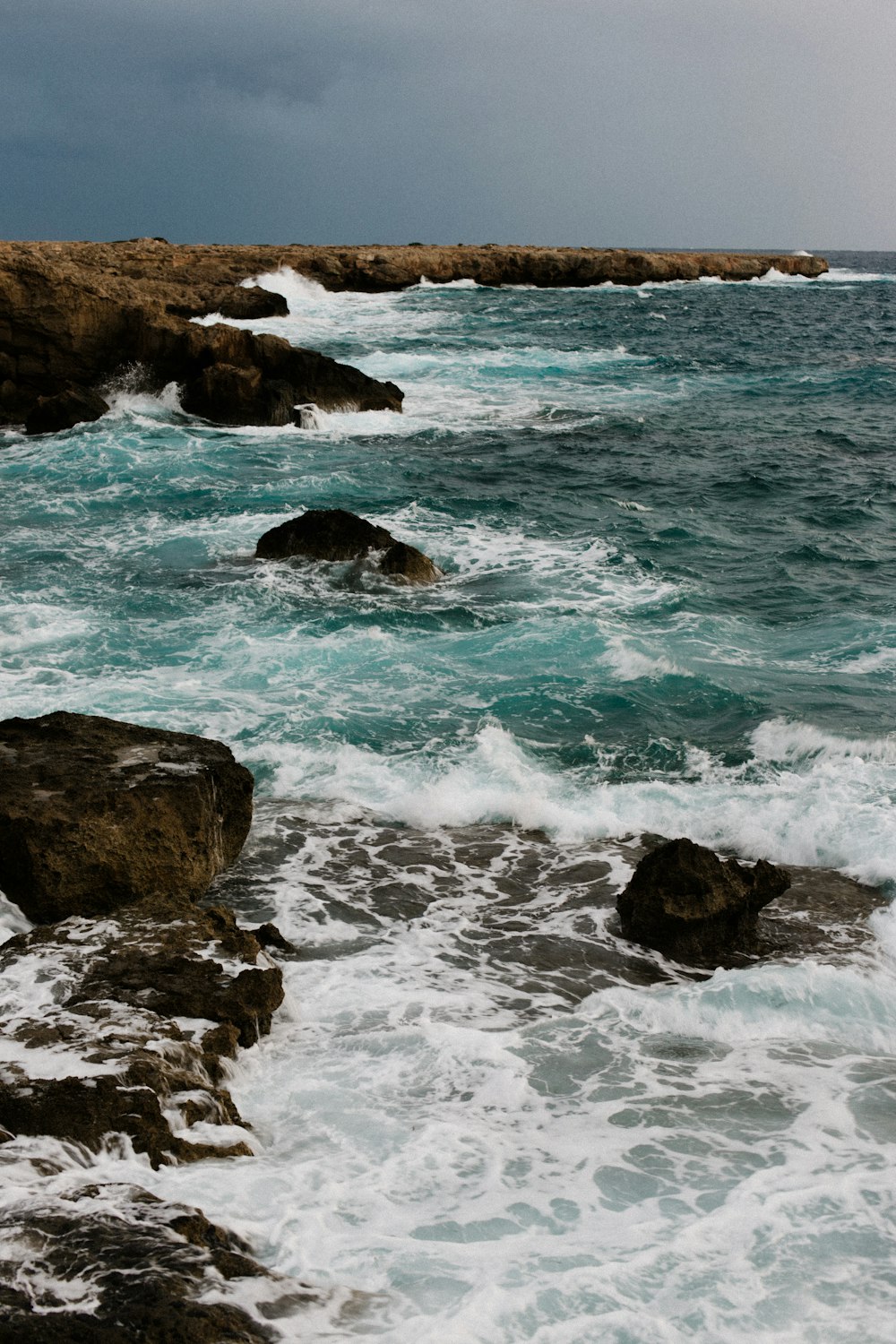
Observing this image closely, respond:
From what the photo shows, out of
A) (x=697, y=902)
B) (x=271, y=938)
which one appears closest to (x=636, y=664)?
(x=697, y=902)

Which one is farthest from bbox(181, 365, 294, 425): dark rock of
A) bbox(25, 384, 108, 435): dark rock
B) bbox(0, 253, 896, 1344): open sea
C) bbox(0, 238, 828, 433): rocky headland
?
bbox(25, 384, 108, 435): dark rock

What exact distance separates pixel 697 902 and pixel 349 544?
8120 mm

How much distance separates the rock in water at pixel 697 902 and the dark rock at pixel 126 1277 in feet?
10.9

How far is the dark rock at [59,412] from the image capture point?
21578mm

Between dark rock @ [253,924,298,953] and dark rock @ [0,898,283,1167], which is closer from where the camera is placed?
dark rock @ [0,898,283,1167]

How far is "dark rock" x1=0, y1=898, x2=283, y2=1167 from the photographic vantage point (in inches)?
184

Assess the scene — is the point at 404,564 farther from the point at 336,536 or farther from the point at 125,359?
the point at 125,359

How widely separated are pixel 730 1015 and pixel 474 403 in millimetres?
21697

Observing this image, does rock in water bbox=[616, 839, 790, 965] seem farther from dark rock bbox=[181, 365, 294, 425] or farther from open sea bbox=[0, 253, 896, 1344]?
dark rock bbox=[181, 365, 294, 425]

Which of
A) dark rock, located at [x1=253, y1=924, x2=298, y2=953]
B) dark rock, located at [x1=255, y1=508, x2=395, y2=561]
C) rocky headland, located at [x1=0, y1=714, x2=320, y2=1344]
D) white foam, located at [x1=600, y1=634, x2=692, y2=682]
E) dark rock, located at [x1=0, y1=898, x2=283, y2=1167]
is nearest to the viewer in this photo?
rocky headland, located at [x1=0, y1=714, x2=320, y2=1344]

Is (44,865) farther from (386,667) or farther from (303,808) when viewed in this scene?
(386,667)

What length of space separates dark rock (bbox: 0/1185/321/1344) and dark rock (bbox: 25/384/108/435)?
63.9 ft

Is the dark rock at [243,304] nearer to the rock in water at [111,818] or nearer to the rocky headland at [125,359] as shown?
the rocky headland at [125,359]

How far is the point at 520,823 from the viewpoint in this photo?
835 cm
